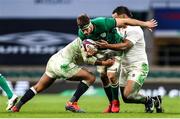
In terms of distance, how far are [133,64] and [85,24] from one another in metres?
1.70

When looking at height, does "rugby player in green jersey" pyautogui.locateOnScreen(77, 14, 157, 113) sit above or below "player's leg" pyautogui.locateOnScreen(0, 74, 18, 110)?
above

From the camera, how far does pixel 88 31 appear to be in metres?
16.4

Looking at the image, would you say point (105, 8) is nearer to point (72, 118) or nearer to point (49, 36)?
point (49, 36)

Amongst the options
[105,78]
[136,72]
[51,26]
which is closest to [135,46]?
[136,72]

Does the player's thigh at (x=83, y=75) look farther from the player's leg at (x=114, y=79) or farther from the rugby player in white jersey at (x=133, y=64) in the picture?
the rugby player in white jersey at (x=133, y=64)

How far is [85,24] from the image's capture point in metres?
16.3

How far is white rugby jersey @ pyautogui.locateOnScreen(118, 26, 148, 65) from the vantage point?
17.3 meters

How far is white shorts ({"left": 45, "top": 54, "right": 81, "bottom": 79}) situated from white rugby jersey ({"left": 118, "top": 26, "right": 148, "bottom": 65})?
1.06 m

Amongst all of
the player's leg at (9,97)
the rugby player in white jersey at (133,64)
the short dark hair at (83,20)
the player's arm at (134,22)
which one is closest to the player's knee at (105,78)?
the rugby player in white jersey at (133,64)

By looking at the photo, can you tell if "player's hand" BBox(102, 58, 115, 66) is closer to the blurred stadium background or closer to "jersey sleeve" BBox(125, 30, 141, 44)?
"jersey sleeve" BBox(125, 30, 141, 44)

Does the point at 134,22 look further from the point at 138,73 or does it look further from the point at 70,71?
the point at 70,71

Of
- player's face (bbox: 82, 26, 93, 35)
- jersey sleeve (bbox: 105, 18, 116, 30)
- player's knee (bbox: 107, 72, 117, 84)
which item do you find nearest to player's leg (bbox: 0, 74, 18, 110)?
Answer: player's knee (bbox: 107, 72, 117, 84)

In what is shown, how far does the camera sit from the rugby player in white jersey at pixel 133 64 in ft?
56.5

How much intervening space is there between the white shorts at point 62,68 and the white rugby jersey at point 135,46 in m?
1.06
